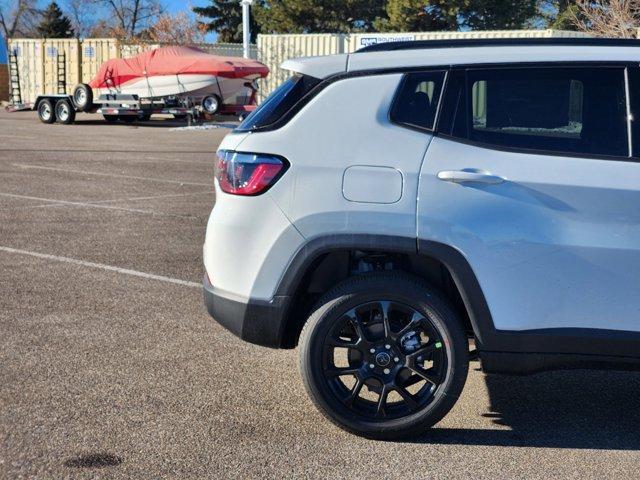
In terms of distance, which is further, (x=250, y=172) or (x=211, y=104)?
(x=211, y=104)

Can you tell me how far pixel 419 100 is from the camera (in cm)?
419

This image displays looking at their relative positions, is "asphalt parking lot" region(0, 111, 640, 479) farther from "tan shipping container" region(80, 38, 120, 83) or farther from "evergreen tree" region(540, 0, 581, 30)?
"evergreen tree" region(540, 0, 581, 30)

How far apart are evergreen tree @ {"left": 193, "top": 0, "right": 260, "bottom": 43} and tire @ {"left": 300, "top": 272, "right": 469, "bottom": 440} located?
60314 millimetres

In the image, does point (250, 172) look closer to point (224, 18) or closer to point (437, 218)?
point (437, 218)

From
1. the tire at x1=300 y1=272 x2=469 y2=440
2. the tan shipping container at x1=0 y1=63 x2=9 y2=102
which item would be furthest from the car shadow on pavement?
the tan shipping container at x1=0 y1=63 x2=9 y2=102

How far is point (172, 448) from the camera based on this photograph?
4090 millimetres

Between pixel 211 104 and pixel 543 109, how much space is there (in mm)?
27537

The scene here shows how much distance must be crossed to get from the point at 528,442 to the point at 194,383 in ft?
6.20

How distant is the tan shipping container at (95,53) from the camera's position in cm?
3897

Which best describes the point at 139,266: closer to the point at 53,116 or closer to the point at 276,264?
the point at 276,264

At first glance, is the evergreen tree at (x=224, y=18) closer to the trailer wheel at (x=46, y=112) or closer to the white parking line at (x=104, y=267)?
the trailer wheel at (x=46, y=112)

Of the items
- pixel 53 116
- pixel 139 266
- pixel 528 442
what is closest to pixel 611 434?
pixel 528 442

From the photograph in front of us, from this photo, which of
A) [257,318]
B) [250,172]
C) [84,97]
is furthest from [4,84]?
[257,318]

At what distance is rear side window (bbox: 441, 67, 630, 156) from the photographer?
Answer: 13.5 ft
